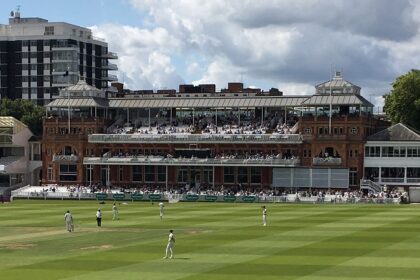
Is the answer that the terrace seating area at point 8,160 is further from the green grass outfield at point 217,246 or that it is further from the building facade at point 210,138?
the green grass outfield at point 217,246

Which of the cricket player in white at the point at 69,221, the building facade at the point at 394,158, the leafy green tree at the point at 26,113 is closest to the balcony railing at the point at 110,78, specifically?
the leafy green tree at the point at 26,113

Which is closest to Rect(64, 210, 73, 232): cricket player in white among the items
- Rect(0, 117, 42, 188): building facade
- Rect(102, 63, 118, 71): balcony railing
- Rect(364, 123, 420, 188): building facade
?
Rect(364, 123, 420, 188): building facade

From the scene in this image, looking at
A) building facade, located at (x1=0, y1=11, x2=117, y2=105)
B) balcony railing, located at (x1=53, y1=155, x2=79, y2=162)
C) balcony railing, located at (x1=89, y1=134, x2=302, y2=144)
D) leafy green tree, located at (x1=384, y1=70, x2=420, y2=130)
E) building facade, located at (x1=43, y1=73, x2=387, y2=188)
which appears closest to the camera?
building facade, located at (x1=43, y1=73, x2=387, y2=188)

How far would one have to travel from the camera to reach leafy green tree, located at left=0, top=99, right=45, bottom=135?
137m

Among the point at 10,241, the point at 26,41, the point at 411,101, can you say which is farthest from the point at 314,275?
the point at 26,41

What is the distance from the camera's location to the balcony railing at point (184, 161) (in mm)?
110688

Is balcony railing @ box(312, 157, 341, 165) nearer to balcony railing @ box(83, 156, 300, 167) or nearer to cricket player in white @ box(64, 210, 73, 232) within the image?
balcony railing @ box(83, 156, 300, 167)

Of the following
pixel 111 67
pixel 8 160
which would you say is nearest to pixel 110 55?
pixel 111 67

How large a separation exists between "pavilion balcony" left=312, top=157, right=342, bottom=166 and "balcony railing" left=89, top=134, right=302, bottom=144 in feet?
10.2

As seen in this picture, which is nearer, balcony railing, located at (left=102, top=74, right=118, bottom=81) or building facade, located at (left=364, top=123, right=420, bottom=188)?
building facade, located at (left=364, top=123, right=420, bottom=188)

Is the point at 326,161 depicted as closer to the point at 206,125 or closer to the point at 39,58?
the point at 206,125

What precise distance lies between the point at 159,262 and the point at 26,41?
127388 mm

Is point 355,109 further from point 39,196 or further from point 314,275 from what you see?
point 314,275

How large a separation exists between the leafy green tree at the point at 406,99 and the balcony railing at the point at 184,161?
1781 centimetres
